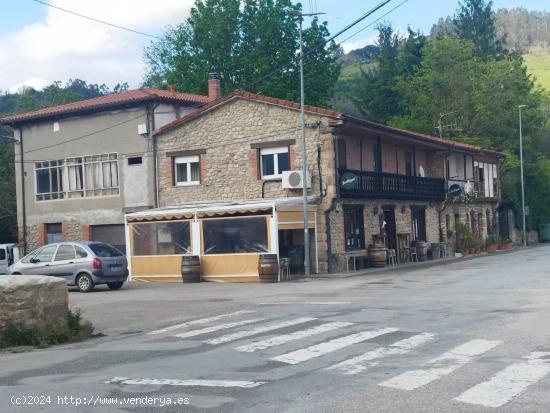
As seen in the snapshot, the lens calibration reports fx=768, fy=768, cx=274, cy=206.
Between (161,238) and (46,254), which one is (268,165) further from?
(46,254)

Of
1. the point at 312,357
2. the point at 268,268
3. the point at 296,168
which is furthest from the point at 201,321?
the point at 296,168

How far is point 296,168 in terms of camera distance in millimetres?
30984

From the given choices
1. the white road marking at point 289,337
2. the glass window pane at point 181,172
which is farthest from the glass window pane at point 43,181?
the white road marking at point 289,337

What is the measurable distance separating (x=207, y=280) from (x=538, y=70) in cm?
13250

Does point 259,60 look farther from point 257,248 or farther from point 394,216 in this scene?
point 257,248

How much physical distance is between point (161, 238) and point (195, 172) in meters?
4.97

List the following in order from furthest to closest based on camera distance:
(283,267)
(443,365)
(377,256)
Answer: (377,256), (283,267), (443,365)

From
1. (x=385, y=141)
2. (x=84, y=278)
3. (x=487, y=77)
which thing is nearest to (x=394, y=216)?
(x=385, y=141)

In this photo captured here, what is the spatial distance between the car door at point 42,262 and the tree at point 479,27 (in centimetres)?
6162

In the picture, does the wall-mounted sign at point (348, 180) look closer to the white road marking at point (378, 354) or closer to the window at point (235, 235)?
the window at point (235, 235)

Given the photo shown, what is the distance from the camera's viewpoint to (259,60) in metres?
51.5

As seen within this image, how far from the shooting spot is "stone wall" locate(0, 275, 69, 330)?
12.6 metres

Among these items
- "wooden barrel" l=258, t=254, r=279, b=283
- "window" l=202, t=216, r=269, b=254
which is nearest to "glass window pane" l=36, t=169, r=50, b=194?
"window" l=202, t=216, r=269, b=254

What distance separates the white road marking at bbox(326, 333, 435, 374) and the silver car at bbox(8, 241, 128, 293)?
1481 cm
